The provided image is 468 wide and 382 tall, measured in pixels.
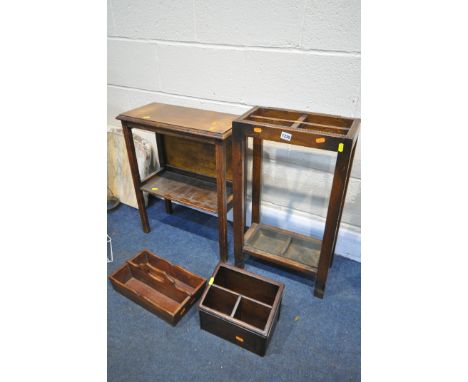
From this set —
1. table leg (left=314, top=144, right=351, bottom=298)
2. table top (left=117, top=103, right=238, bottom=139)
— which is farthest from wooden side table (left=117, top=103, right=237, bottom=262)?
table leg (left=314, top=144, right=351, bottom=298)

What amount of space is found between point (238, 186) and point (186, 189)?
0.50m

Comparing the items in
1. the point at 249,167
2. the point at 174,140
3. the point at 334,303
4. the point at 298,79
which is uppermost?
the point at 298,79

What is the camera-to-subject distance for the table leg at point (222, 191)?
52.0 inches

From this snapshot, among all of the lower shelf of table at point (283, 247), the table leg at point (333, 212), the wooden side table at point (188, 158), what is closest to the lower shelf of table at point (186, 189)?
the wooden side table at point (188, 158)

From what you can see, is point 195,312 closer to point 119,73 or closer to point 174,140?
point 174,140

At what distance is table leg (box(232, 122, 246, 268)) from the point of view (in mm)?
1242

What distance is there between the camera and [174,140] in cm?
185

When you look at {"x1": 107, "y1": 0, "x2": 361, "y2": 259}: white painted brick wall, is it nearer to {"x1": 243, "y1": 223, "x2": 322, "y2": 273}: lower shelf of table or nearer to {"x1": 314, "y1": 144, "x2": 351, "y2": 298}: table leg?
{"x1": 243, "y1": 223, "x2": 322, "y2": 273}: lower shelf of table

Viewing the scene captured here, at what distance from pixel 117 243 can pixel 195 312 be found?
738mm

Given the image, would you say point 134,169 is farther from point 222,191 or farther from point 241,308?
point 241,308

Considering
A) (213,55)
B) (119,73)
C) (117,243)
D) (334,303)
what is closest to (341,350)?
(334,303)

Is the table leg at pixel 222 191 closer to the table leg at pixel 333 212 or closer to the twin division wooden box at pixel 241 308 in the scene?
the twin division wooden box at pixel 241 308

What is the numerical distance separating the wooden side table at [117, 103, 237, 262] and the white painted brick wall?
7.8 inches

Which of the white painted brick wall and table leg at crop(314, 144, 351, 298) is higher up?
the white painted brick wall
